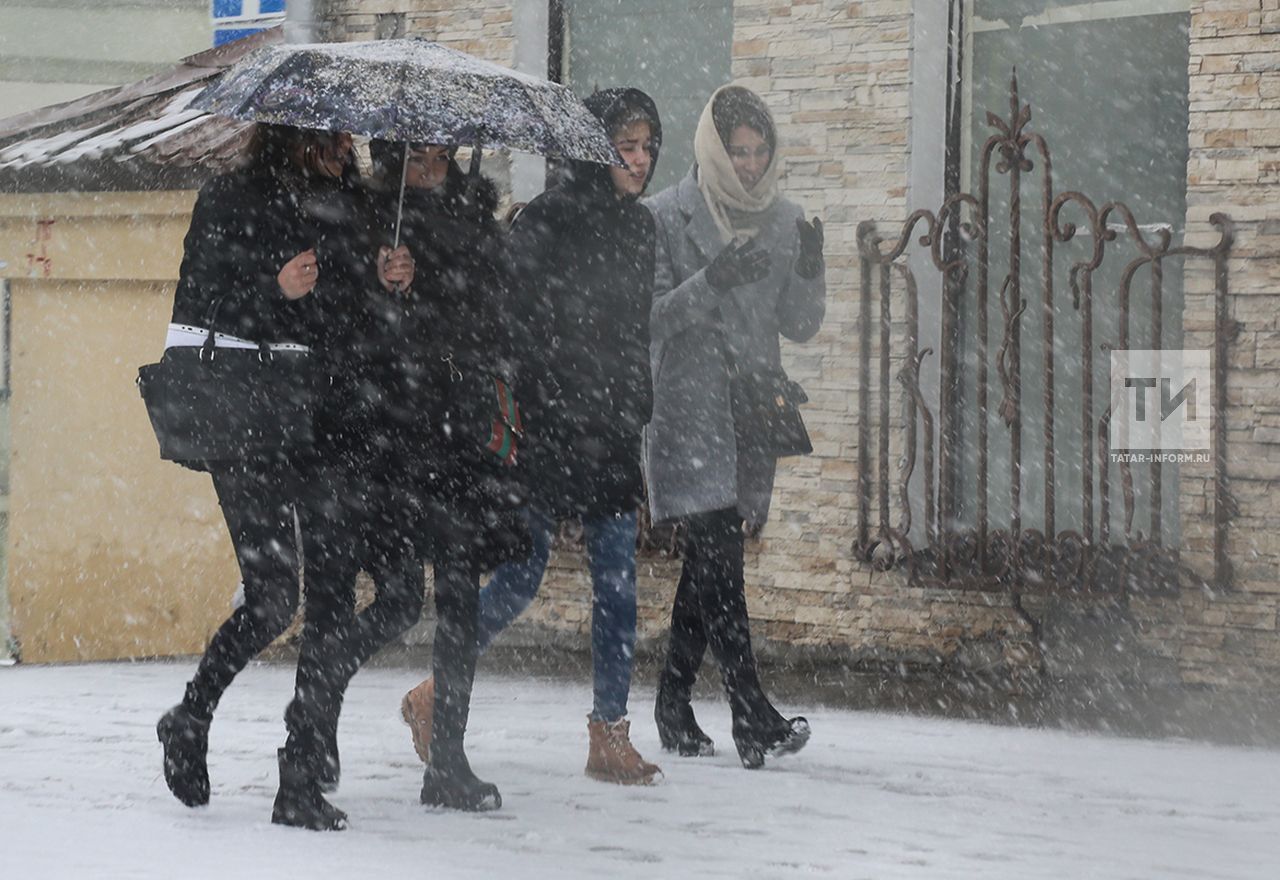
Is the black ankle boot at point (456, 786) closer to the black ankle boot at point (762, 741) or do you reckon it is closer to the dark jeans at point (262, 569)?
the dark jeans at point (262, 569)

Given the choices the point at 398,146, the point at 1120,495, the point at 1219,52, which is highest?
the point at 1219,52

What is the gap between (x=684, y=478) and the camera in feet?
21.2

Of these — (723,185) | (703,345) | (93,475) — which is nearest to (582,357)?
(703,345)

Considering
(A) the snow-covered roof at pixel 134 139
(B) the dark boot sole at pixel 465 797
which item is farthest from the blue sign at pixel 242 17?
(B) the dark boot sole at pixel 465 797

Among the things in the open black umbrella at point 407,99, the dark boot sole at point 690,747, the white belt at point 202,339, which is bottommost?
the dark boot sole at point 690,747

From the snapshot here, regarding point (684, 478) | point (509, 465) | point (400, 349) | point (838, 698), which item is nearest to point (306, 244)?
point (400, 349)

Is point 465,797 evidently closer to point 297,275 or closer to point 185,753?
point 185,753

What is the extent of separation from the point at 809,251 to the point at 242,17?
17.0 ft

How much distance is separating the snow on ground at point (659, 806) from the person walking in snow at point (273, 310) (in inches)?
15.8

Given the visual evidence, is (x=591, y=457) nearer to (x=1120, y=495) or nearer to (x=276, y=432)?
(x=276, y=432)

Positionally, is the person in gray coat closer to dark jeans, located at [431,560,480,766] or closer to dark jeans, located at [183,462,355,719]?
dark jeans, located at [431,560,480,766]

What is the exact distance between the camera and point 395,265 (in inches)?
217

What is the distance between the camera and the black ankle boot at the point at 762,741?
253 inches

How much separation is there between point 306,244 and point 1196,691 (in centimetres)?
429
